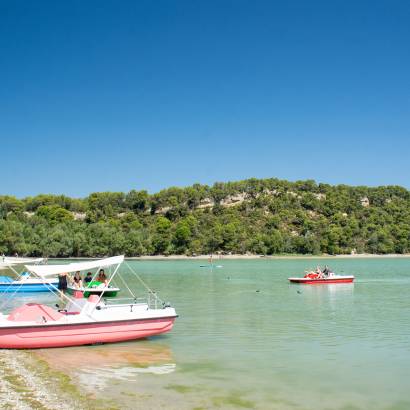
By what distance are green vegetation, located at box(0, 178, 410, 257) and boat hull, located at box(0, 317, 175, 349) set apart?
350 ft

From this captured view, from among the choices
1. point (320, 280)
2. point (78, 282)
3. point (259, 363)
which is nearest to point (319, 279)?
point (320, 280)

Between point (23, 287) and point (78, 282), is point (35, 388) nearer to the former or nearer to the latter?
point (78, 282)

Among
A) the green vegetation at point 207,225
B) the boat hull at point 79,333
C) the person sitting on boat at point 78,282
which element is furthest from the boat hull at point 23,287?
the green vegetation at point 207,225

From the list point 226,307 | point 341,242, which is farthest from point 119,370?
point 341,242

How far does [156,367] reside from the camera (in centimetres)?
1762

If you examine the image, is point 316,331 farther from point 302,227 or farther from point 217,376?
point 302,227

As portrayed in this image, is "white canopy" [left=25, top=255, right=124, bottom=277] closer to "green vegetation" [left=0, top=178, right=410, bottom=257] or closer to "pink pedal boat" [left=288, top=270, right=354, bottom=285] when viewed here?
"pink pedal boat" [left=288, top=270, right=354, bottom=285]

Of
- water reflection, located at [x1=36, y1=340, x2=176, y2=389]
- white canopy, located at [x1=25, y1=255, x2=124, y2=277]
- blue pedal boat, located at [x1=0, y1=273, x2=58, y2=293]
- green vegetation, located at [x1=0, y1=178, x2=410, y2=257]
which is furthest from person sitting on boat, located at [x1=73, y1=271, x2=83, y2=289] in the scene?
green vegetation, located at [x1=0, y1=178, x2=410, y2=257]

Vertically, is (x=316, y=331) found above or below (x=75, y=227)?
below

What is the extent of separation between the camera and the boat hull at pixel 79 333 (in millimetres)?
19605

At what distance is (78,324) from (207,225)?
14795 cm

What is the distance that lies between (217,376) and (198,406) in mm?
3319

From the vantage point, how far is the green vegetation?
5591 inches

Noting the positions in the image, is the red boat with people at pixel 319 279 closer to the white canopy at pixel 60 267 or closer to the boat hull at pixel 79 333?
the white canopy at pixel 60 267
